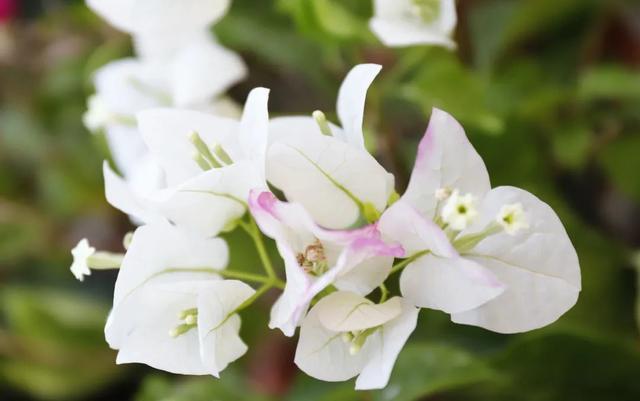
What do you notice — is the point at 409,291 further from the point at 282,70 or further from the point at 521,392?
the point at 282,70

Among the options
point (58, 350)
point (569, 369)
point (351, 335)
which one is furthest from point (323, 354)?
point (58, 350)

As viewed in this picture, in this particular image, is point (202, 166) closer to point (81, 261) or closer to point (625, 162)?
point (81, 261)

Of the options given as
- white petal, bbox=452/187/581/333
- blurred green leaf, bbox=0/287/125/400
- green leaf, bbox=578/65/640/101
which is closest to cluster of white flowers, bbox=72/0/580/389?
white petal, bbox=452/187/581/333

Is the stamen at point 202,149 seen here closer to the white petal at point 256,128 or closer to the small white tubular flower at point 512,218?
the white petal at point 256,128

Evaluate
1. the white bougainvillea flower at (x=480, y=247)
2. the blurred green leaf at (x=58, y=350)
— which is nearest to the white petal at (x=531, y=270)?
the white bougainvillea flower at (x=480, y=247)

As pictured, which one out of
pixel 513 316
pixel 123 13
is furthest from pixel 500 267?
pixel 123 13
